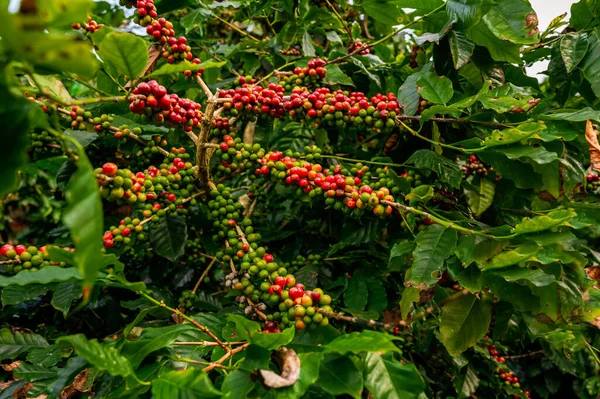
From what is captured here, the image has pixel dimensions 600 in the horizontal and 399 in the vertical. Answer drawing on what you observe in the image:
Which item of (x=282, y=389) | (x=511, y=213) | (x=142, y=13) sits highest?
(x=142, y=13)

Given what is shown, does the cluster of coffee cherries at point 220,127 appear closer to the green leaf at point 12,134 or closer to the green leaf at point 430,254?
the green leaf at point 430,254

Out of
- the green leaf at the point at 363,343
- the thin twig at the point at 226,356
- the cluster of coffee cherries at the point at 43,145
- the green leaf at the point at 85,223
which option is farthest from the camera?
the cluster of coffee cherries at the point at 43,145

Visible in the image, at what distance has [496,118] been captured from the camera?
138 cm

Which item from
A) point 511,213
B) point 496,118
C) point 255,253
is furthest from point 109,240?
point 511,213

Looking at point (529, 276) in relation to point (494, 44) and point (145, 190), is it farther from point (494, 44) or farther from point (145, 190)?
point (145, 190)

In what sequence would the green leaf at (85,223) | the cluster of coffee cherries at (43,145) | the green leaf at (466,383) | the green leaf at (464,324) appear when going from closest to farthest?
the green leaf at (85,223) < the green leaf at (464,324) < the cluster of coffee cherries at (43,145) < the green leaf at (466,383)

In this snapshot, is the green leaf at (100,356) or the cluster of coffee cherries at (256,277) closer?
the green leaf at (100,356)

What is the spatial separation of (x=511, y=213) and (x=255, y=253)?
37.4 inches

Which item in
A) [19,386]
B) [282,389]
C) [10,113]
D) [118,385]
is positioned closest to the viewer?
[10,113]

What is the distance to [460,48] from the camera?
132cm

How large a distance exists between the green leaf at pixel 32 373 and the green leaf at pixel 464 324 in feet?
3.43

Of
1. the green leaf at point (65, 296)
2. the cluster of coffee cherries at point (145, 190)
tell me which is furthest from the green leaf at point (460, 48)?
the green leaf at point (65, 296)

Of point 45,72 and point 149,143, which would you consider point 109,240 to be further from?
point 45,72

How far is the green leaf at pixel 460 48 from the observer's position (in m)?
1.30
